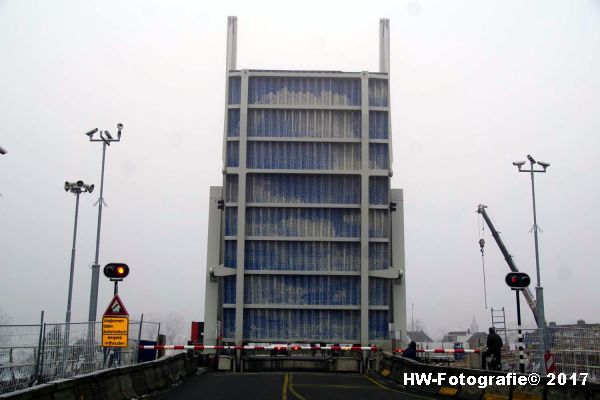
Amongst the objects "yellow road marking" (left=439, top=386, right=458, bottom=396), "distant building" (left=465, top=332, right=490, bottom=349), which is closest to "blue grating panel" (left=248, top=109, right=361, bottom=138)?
"distant building" (left=465, top=332, right=490, bottom=349)

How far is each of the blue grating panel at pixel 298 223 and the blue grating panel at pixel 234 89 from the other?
13.8 feet

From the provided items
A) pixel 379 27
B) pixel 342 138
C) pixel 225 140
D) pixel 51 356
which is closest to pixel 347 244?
pixel 342 138

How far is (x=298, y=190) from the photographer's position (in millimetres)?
27859

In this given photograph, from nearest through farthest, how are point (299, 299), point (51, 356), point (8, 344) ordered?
point (8, 344), point (51, 356), point (299, 299)

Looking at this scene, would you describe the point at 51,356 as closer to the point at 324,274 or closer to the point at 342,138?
the point at 324,274

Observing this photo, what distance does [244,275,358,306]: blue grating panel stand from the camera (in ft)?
89.9

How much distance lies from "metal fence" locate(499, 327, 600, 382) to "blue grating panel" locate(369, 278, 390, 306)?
8.26 metres

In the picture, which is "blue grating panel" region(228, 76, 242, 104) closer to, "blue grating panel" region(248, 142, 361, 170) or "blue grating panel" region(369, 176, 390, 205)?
"blue grating panel" region(248, 142, 361, 170)

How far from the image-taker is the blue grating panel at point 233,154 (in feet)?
91.4

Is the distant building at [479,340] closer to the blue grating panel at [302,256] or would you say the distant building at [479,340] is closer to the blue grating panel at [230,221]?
the blue grating panel at [302,256]

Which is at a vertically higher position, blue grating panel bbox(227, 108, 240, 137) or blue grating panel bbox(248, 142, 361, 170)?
blue grating panel bbox(227, 108, 240, 137)

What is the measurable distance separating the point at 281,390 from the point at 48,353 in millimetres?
5433

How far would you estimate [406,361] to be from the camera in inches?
862

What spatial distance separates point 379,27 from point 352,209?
797 centimetres
